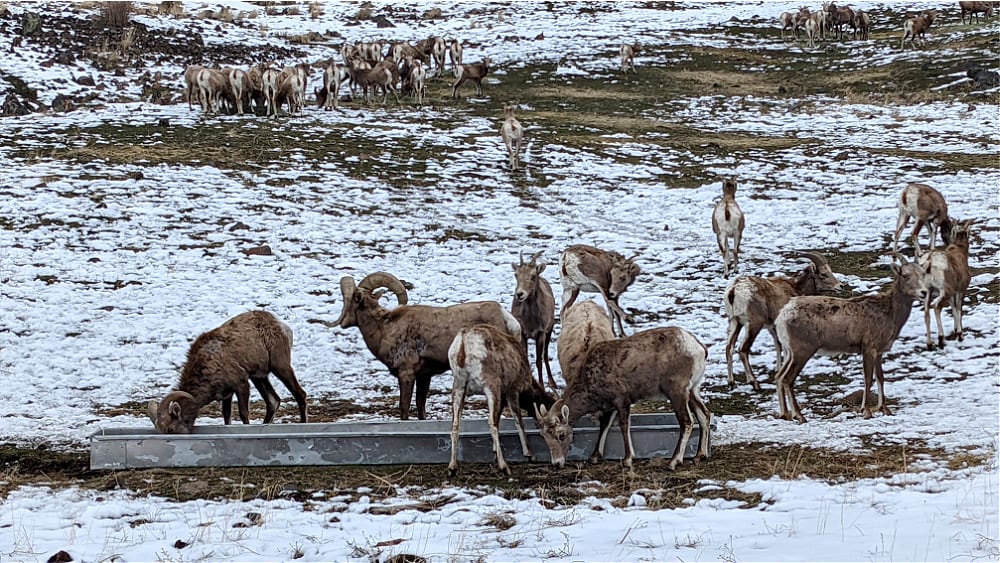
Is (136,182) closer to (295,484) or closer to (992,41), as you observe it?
(295,484)

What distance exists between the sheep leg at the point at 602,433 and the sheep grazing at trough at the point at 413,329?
172cm

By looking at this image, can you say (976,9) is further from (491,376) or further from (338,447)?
(338,447)

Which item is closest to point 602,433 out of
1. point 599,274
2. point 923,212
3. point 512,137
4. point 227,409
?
point 227,409

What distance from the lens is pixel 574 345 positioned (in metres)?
9.51

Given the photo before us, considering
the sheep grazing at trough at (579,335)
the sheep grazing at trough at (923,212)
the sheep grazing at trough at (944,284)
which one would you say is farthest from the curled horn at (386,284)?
the sheep grazing at trough at (923,212)

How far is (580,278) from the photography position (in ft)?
44.0

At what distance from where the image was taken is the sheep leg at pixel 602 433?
26.9ft

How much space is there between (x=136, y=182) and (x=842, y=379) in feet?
47.8

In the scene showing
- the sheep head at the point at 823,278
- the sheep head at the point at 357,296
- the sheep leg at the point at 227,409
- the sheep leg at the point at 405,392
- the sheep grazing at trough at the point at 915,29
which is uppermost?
the sheep grazing at trough at the point at 915,29

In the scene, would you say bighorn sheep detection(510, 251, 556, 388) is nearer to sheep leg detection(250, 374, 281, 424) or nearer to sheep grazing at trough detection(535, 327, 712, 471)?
sheep grazing at trough detection(535, 327, 712, 471)

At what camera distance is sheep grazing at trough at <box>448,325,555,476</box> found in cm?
803

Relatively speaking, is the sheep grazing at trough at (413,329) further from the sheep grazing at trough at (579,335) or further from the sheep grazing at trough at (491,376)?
the sheep grazing at trough at (491,376)

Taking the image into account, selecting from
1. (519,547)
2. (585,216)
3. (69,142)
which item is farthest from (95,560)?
(69,142)

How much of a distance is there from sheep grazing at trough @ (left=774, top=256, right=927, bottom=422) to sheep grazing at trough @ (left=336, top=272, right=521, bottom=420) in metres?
2.74
